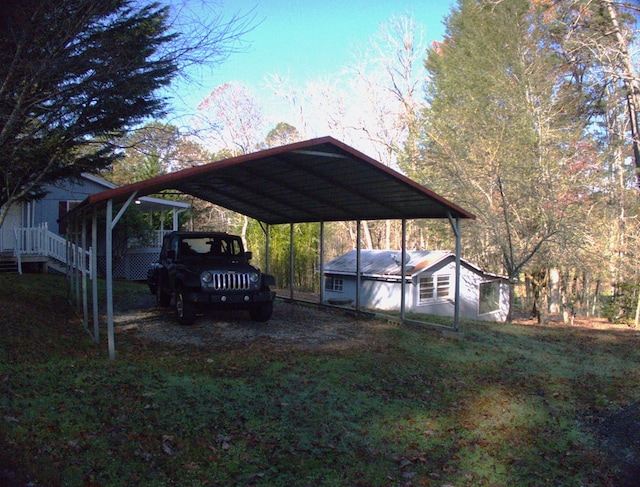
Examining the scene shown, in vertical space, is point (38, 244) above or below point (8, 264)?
above

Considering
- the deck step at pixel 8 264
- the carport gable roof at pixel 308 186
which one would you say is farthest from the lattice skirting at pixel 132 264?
the carport gable roof at pixel 308 186

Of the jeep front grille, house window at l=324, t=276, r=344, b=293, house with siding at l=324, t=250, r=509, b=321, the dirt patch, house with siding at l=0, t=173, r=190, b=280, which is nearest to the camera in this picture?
the dirt patch

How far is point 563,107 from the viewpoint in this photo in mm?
19750

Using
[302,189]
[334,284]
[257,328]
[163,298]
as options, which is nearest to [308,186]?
[302,189]

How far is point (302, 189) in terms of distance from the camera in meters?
11.5

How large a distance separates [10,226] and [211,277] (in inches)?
499

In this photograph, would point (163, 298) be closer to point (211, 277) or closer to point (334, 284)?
point (211, 277)

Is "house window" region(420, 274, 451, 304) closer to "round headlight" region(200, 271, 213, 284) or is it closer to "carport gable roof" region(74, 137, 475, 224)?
"carport gable roof" region(74, 137, 475, 224)

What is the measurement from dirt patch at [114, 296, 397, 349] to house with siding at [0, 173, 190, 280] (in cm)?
544

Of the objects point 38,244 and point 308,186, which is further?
point 38,244

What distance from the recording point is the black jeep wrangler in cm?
991

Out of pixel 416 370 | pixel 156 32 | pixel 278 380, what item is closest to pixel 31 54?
pixel 156 32

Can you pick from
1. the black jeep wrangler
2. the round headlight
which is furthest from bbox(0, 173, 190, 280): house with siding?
the round headlight

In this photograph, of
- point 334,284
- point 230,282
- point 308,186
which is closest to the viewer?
point 230,282
